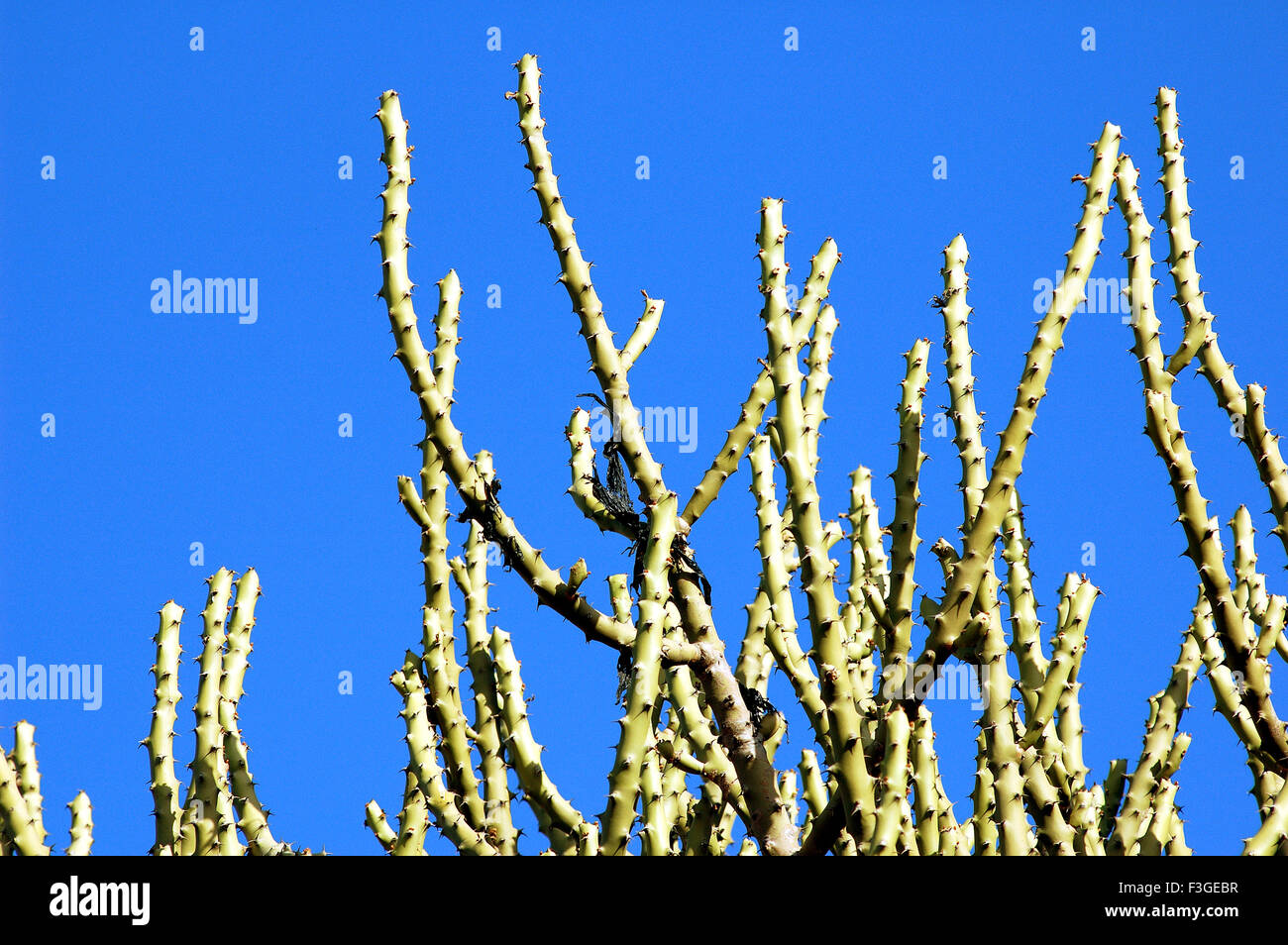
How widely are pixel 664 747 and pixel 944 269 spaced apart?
1671 millimetres

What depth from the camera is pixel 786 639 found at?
416cm

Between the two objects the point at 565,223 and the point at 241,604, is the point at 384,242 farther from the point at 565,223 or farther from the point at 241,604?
the point at 241,604

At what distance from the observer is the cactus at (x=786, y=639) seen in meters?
3.78

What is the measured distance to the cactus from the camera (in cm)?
378

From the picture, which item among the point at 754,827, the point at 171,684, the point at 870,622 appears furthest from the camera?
the point at 870,622

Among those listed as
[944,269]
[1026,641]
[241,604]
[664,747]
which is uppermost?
[944,269]

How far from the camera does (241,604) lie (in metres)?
4.91

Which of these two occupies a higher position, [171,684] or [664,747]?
[171,684]
